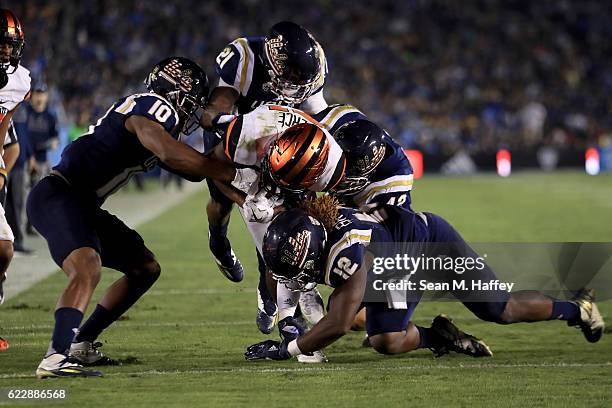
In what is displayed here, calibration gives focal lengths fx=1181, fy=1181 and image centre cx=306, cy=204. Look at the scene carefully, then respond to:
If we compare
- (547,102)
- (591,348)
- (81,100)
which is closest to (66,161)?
(591,348)

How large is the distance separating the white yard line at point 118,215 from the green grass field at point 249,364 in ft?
0.83

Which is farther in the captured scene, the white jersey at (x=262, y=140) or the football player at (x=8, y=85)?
the football player at (x=8, y=85)

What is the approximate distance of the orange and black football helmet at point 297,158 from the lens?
570 centimetres

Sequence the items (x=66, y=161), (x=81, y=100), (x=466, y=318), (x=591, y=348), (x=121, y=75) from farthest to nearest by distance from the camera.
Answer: (x=121, y=75)
(x=81, y=100)
(x=466, y=318)
(x=591, y=348)
(x=66, y=161)

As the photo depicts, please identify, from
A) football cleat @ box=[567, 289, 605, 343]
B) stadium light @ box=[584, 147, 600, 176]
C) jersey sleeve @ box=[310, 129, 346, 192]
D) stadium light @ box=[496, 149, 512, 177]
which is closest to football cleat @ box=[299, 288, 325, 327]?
jersey sleeve @ box=[310, 129, 346, 192]

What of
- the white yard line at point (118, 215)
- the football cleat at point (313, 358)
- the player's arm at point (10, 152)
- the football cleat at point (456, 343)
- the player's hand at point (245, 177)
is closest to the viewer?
the player's hand at point (245, 177)

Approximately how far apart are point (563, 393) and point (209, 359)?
1.93m

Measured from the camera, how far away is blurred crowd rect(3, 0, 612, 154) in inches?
1046

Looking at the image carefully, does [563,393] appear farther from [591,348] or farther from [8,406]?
[8,406]

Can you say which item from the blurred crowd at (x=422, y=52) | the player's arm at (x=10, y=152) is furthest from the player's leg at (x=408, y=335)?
the blurred crowd at (x=422, y=52)

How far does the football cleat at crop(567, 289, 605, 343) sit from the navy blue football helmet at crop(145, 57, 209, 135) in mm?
2385

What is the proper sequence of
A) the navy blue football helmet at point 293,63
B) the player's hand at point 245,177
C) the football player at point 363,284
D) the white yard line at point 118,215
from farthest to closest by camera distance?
the white yard line at point 118,215 < the navy blue football helmet at point 293,63 < the player's hand at point 245,177 < the football player at point 363,284

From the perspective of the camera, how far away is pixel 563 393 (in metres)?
5.27

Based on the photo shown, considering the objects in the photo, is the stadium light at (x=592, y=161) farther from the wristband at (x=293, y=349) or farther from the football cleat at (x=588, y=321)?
the wristband at (x=293, y=349)
